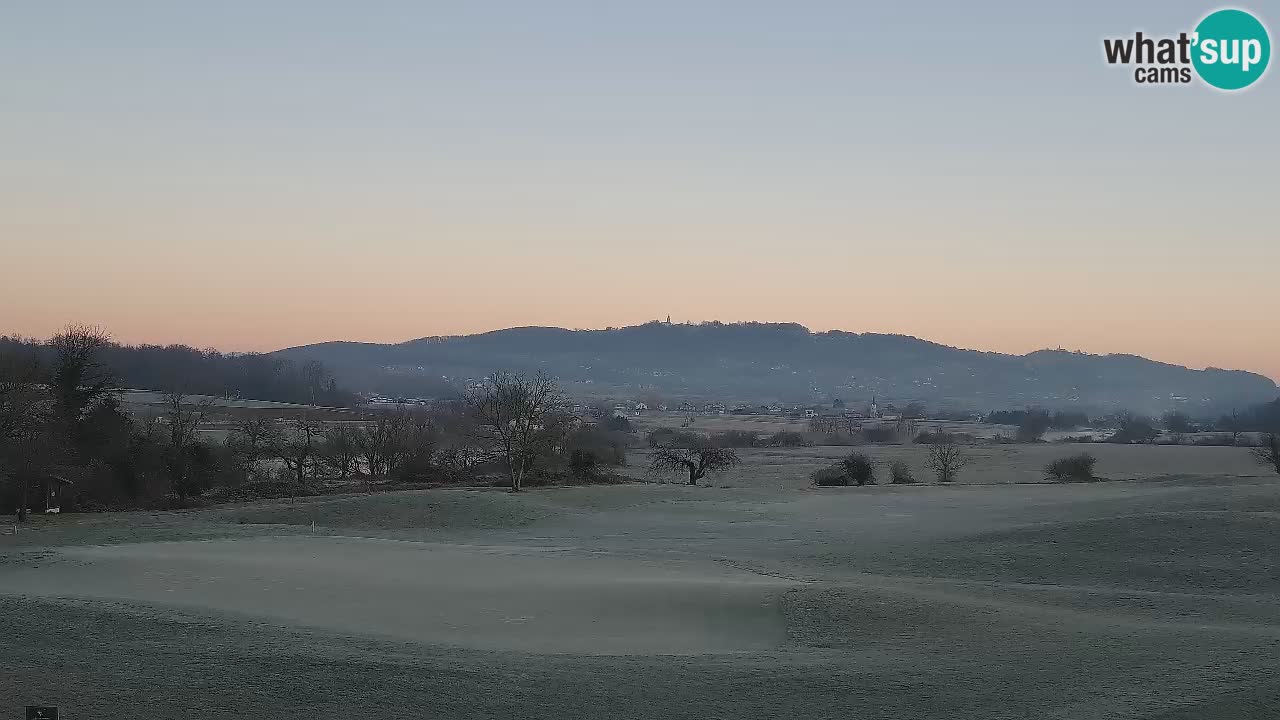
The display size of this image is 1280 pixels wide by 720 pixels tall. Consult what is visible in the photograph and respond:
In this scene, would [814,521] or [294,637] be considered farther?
[814,521]

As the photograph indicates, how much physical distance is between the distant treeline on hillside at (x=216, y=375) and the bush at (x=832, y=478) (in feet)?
268

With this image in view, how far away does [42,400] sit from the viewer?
43219mm

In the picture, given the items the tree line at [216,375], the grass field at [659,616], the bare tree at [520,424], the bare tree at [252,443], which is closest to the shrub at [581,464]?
the bare tree at [520,424]

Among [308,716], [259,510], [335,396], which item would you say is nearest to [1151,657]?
[308,716]

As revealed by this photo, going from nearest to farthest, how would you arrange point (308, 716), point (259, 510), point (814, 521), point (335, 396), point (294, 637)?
point (308, 716), point (294, 637), point (814, 521), point (259, 510), point (335, 396)

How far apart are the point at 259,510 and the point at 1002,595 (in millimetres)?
28663

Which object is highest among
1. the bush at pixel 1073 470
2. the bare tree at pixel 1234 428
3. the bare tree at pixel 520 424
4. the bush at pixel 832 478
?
the bare tree at pixel 520 424

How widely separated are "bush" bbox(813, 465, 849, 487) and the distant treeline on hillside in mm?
81763

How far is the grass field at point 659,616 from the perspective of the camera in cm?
1258

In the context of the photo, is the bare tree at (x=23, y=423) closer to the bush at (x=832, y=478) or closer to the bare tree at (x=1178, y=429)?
the bush at (x=832, y=478)

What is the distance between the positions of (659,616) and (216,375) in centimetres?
13745

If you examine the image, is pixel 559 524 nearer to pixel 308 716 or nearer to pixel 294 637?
pixel 294 637

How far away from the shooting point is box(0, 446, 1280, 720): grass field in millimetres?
12578

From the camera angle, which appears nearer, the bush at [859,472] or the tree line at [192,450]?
the tree line at [192,450]
